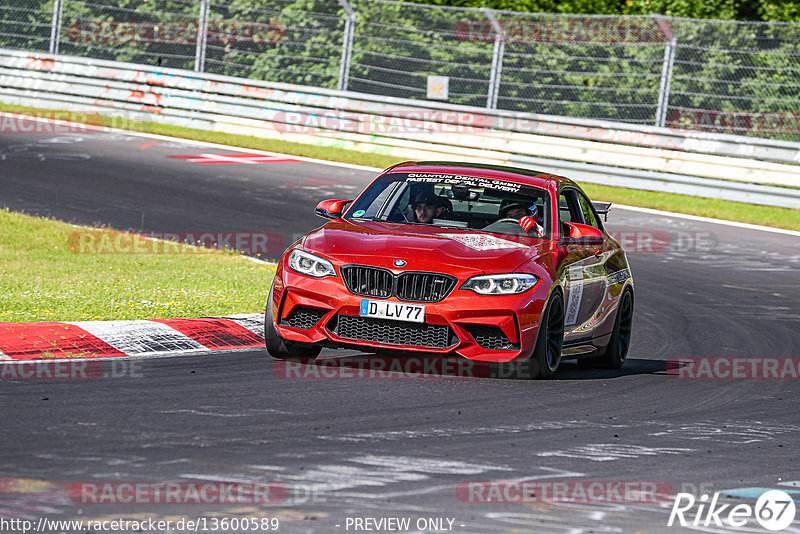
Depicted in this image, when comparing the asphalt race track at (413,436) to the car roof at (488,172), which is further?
the car roof at (488,172)

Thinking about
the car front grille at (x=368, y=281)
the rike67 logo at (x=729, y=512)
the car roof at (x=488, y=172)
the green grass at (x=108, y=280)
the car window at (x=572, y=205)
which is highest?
the car roof at (x=488, y=172)

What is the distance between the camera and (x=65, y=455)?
598 cm

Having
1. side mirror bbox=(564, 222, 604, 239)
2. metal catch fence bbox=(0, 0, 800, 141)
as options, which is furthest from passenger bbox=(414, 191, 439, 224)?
metal catch fence bbox=(0, 0, 800, 141)

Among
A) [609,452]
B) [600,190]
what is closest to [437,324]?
[609,452]

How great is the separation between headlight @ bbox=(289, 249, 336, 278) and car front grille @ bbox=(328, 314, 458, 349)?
35 cm

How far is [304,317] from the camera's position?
8734 millimetres

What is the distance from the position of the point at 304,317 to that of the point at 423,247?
90 centimetres

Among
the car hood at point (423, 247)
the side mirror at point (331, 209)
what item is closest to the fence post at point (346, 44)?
the side mirror at point (331, 209)

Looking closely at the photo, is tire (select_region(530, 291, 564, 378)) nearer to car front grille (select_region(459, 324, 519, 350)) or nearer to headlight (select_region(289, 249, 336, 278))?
car front grille (select_region(459, 324, 519, 350))

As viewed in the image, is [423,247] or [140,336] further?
[140,336]

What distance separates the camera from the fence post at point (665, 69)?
21.5 m

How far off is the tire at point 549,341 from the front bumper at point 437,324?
96mm

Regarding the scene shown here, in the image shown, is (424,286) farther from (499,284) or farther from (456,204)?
(456,204)

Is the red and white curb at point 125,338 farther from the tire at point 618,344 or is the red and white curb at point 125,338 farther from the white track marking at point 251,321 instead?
the tire at point 618,344
